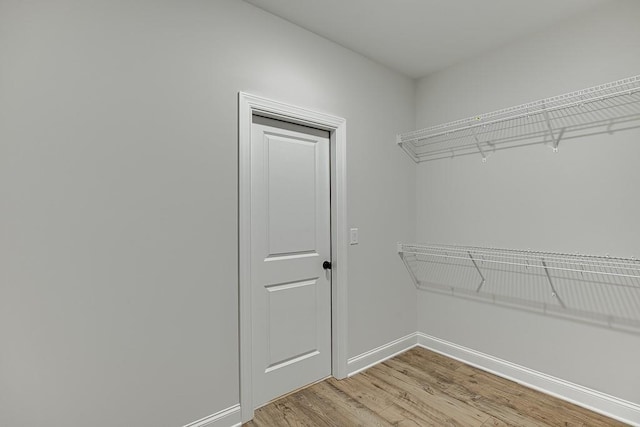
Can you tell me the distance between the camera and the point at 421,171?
3.11 m

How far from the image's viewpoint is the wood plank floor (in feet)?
6.37

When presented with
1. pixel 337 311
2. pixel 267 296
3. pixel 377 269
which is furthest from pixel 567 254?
pixel 267 296

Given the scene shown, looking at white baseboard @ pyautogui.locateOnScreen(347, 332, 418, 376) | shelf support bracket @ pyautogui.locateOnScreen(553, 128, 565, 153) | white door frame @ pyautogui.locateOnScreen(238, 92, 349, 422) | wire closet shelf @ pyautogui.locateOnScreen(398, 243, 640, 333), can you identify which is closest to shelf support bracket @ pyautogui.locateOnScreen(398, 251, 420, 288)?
wire closet shelf @ pyautogui.locateOnScreen(398, 243, 640, 333)

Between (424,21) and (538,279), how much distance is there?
81.6 inches

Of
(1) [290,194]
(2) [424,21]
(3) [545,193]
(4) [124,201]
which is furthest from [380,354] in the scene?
(2) [424,21]

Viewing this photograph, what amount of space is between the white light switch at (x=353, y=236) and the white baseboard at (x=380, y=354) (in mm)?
962

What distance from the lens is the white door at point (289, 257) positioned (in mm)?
2113

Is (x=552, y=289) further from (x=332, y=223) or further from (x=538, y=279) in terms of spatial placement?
(x=332, y=223)

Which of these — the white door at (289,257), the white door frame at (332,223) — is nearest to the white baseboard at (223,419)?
the white door frame at (332,223)

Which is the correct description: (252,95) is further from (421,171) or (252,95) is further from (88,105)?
(421,171)

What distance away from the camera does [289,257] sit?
7.48 ft

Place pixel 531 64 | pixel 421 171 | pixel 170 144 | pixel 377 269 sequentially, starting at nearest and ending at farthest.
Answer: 1. pixel 170 144
2. pixel 531 64
3. pixel 377 269
4. pixel 421 171

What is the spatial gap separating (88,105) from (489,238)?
9.40ft

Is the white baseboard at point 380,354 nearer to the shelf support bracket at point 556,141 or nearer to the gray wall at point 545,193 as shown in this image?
the gray wall at point 545,193
